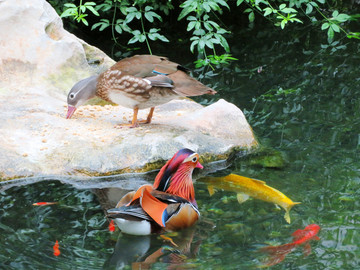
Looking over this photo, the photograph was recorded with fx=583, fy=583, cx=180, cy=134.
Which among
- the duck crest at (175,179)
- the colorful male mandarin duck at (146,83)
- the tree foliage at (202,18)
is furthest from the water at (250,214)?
the tree foliage at (202,18)

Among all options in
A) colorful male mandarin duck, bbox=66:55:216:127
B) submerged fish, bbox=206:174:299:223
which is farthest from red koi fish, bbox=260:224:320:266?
colorful male mandarin duck, bbox=66:55:216:127

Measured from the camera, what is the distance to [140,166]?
5.71 meters

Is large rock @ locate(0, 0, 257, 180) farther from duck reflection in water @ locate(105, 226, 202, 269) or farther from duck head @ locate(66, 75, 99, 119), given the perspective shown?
duck reflection in water @ locate(105, 226, 202, 269)

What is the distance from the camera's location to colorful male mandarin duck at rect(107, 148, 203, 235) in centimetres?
446

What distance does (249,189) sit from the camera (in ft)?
17.4

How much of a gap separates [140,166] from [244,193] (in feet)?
3.59

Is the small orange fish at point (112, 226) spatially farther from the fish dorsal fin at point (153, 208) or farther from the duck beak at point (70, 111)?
the duck beak at point (70, 111)

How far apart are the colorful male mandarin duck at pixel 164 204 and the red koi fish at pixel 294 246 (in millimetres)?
736

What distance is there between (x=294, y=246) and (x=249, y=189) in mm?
1077

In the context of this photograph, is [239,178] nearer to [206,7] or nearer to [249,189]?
[249,189]

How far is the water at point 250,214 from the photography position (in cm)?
419

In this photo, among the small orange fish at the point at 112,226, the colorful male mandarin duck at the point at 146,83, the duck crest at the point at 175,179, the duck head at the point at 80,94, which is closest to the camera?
the small orange fish at the point at 112,226

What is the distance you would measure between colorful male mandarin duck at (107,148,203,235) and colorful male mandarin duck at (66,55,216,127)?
1058 mm

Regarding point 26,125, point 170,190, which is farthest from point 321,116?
point 26,125
